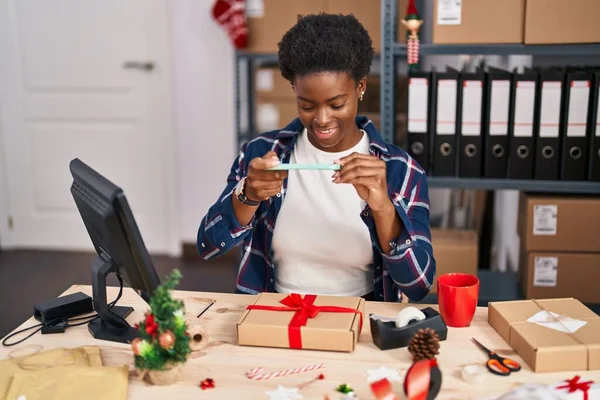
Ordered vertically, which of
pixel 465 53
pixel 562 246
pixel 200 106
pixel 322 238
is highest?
pixel 465 53

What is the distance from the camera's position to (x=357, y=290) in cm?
164

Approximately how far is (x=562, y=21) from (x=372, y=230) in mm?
1186

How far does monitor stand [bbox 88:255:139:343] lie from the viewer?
1.31m

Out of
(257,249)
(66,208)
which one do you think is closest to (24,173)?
(66,208)

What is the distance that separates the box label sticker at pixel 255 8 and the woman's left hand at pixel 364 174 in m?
1.99

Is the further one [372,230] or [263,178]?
[372,230]

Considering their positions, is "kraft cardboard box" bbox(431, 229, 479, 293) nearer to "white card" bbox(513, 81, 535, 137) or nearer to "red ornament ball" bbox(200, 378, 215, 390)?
"white card" bbox(513, 81, 535, 137)

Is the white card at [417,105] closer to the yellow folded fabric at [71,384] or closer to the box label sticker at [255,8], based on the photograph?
the box label sticker at [255,8]

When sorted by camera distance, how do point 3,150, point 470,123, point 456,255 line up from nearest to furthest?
point 470,123
point 456,255
point 3,150

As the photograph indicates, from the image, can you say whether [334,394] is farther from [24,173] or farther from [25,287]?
[24,173]

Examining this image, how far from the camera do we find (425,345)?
1.14 meters

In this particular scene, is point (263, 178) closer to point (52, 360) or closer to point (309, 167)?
point (309, 167)

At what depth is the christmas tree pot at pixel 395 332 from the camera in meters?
1.22

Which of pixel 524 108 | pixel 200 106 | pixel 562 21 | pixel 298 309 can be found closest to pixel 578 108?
pixel 524 108
